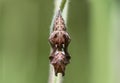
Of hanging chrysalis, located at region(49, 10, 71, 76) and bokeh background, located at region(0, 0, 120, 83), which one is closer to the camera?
hanging chrysalis, located at region(49, 10, 71, 76)
